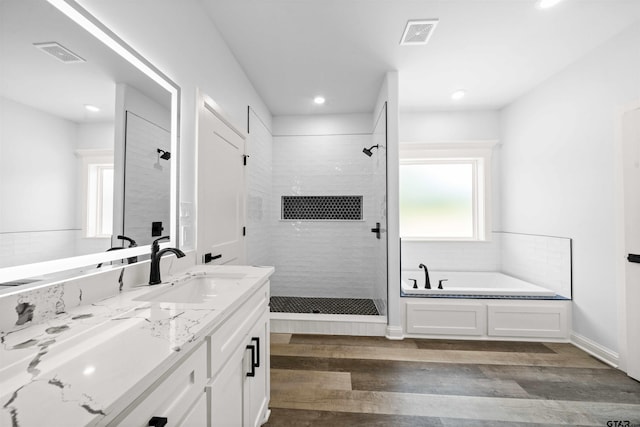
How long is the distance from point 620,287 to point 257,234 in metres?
3.30

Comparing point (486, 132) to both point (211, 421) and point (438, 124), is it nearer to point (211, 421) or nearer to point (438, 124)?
point (438, 124)

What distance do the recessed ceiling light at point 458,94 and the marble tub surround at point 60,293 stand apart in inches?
139

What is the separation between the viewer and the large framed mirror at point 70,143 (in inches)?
32.8

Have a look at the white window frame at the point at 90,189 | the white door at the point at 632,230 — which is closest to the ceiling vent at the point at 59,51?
the white window frame at the point at 90,189

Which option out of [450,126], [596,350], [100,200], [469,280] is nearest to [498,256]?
[469,280]

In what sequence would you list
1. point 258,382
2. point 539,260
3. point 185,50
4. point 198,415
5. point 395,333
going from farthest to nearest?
point 539,260 → point 395,333 → point 185,50 → point 258,382 → point 198,415

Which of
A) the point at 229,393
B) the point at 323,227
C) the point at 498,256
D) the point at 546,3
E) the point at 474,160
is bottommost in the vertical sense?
the point at 229,393

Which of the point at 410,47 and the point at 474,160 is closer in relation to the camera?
the point at 410,47

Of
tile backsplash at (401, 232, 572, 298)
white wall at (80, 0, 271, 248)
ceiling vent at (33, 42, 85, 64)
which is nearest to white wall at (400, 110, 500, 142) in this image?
tile backsplash at (401, 232, 572, 298)

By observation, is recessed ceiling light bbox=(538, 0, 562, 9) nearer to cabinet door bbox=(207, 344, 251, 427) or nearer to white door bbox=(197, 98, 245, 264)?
white door bbox=(197, 98, 245, 264)

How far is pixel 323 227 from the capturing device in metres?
3.97

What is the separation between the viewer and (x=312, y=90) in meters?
3.27

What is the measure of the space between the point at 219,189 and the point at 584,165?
3211 millimetres

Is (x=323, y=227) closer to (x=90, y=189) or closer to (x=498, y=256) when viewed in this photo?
(x=498, y=256)
